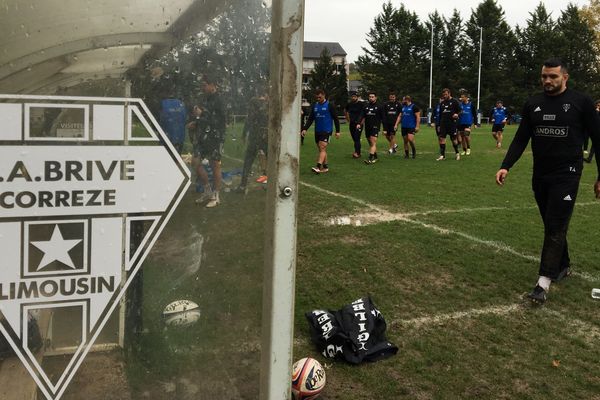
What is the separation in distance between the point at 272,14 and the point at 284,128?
0.36 meters

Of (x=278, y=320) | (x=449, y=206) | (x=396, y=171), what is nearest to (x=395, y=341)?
(x=278, y=320)

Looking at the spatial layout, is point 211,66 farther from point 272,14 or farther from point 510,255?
point 510,255

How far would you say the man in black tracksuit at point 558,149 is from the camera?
4.87 m

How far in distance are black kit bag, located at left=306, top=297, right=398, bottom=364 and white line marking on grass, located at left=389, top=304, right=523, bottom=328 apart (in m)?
0.44

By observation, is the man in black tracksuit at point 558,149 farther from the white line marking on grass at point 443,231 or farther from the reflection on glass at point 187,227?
the reflection on glass at point 187,227

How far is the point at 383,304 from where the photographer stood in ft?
15.3

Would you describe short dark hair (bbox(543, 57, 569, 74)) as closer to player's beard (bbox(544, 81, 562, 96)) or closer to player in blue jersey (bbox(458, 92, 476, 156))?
player's beard (bbox(544, 81, 562, 96))

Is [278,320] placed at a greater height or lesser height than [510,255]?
greater

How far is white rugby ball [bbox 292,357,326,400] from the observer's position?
9.92 feet

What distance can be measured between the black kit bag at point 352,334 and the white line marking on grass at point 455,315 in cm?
44

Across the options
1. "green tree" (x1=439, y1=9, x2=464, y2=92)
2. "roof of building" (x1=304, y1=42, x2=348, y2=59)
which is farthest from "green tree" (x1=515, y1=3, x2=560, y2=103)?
"roof of building" (x1=304, y1=42, x2=348, y2=59)

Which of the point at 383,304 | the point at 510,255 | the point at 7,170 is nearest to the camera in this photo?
the point at 7,170

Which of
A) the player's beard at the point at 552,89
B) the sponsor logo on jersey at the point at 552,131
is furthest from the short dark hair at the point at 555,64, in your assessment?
the sponsor logo on jersey at the point at 552,131

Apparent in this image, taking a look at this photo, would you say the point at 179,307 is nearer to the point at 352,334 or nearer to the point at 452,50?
the point at 352,334
